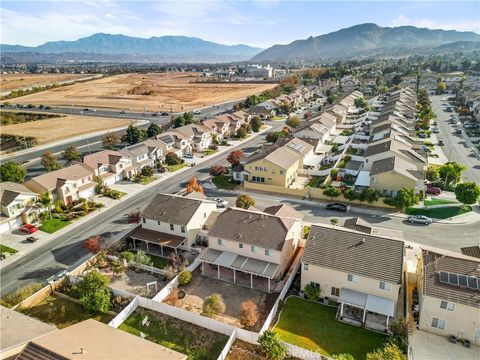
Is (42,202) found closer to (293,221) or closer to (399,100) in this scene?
(293,221)

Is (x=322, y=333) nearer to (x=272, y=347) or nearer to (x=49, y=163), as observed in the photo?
(x=272, y=347)

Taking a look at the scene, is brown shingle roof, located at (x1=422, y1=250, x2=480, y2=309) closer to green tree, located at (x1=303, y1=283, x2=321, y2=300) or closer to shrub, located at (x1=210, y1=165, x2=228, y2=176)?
green tree, located at (x1=303, y1=283, x2=321, y2=300)

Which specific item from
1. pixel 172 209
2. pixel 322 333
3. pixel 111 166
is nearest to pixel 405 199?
pixel 322 333

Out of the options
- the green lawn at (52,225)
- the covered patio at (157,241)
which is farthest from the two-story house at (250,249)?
the green lawn at (52,225)

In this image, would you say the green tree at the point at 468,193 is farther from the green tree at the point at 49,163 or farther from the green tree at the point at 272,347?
the green tree at the point at 49,163

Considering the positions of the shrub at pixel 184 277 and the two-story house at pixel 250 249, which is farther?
the shrub at pixel 184 277

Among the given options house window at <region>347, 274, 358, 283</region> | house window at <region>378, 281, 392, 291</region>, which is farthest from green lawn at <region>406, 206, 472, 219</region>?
house window at <region>347, 274, 358, 283</region>

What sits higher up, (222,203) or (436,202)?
A: (436,202)
